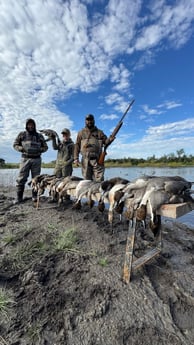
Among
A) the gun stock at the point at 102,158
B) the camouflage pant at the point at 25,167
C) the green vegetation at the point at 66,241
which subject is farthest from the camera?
the camouflage pant at the point at 25,167

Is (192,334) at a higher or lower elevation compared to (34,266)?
lower

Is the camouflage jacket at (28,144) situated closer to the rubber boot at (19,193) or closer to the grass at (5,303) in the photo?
the rubber boot at (19,193)

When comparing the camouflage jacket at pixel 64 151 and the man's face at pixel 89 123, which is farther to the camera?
the camouflage jacket at pixel 64 151

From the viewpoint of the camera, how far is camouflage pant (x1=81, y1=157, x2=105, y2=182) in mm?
5980

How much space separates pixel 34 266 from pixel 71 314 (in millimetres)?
981

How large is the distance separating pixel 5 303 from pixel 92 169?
4299 mm

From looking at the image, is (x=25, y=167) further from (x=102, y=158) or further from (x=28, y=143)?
(x=102, y=158)

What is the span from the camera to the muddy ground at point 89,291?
75.8 inches

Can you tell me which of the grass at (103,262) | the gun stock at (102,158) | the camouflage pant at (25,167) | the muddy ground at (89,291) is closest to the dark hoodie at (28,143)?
the camouflage pant at (25,167)

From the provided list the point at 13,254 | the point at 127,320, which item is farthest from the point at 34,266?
the point at 127,320

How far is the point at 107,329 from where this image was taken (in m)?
1.98

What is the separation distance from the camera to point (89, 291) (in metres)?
2.43

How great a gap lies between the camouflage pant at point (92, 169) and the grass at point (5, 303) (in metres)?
3.95

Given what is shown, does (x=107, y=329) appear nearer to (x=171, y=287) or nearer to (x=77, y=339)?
(x=77, y=339)
